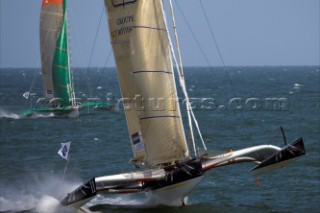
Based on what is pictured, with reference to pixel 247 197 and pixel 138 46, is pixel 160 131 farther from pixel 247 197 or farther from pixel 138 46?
pixel 247 197

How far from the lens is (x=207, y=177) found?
33281 millimetres

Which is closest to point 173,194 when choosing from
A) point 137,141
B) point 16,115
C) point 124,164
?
point 137,141

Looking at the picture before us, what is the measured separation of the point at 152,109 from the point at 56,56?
35.8 metres

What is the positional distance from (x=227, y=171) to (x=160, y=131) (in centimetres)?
953

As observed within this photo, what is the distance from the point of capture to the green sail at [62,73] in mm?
59834

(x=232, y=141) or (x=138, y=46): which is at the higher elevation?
(x=138, y=46)

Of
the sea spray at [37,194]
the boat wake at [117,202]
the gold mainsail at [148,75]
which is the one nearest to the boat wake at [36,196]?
the sea spray at [37,194]

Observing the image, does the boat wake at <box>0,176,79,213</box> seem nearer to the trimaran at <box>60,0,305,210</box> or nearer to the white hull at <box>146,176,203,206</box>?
the trimaran at <box>60,0,305,210</box>

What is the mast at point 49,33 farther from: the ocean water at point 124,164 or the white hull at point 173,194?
the white hull at point 173,194

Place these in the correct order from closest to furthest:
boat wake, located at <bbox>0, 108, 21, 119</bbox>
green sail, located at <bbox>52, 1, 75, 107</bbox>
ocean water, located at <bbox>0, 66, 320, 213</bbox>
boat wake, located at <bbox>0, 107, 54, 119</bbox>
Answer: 1. ocean water, located at <bbox>0, 66, 320, 213</bbox>
2. green sail, located at <bbox>52, 1, 75, 107</bbox>
3. boat wake, located at <bbox>0, 107, 54, 119</bbox>
4. boat wake, located at <bbox>0, 108, 21, 119</bbox>

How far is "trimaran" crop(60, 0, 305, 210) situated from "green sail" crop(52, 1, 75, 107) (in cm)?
3413

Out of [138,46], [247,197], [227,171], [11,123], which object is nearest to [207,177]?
[227,171]

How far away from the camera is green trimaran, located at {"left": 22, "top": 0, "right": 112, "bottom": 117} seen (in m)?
59.7

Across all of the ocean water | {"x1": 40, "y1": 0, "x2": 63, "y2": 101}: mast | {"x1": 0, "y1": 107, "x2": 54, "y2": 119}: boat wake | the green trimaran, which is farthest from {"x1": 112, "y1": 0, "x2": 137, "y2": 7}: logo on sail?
{"x1": 0, "y1": 107, "x2": 54, "y2": 119}: boat wake
